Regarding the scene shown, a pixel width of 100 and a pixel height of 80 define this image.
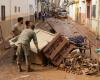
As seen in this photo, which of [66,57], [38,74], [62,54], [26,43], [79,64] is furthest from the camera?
[62,54]

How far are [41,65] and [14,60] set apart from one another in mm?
1810

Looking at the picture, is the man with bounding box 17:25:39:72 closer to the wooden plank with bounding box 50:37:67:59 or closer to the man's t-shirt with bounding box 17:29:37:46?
the man's t-shirt with bounding box 17:29:37:46

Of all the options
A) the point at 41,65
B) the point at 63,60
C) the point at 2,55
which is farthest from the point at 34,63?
the point at 2,55

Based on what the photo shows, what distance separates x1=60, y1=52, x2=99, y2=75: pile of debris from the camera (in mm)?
12484

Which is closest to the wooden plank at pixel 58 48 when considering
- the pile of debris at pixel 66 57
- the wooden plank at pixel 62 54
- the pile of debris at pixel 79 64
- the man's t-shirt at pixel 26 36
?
the pile of debris at pixel 66 57

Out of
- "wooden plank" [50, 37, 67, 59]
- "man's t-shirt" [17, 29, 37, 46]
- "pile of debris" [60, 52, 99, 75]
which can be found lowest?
"pile of debris" [60, 52, 99, 75]

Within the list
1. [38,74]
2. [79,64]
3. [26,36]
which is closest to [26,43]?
[26,36]

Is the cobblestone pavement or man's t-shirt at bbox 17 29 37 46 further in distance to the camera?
man's t-shirt at bbox 17 29 37 46

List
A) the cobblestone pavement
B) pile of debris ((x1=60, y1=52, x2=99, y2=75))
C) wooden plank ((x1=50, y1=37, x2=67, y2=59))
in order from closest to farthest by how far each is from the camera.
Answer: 1. the cobblestone pavement
2. pile of debris ((x1=60, y1=52, x2=99, y2=75))
3. wooden plank ((x1=50, y1=37, x2=67, y2=59))

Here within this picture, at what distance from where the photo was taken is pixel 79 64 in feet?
43.4

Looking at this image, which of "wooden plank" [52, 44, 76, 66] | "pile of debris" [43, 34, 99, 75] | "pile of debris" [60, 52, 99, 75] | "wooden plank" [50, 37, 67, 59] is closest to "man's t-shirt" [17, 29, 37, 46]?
"pile of debris" [43, 34, 99, 75]

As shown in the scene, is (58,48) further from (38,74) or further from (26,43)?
(38,74)

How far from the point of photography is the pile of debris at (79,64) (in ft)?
41.0

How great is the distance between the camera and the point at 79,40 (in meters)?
15.0
